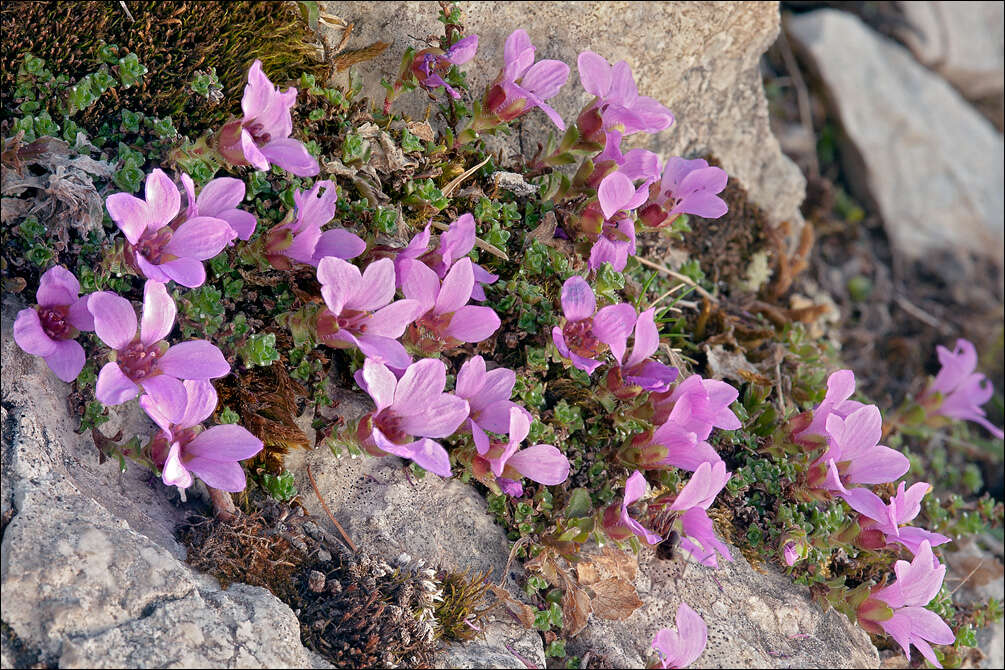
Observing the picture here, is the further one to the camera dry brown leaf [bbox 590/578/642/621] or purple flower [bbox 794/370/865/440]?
purple flower [bbox 794/370/865/440]

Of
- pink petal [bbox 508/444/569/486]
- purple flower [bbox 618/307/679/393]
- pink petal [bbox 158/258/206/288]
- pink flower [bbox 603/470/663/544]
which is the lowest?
pink flower [bbox 603/470/663/544]

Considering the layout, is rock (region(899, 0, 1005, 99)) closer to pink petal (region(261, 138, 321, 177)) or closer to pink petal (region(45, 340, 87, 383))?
pink petal (region(261, 138, 321, 177))

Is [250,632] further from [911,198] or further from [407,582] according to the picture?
[911,198]

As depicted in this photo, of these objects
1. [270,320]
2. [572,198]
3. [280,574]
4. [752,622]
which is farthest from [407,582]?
[572,198]

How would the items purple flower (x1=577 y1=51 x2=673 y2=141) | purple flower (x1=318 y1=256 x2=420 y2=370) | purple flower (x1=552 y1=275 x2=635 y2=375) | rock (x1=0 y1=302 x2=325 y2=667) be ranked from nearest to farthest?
rock (x1=0 y1=302 x2=325 y2=667) → purple flower (x1=318 y1=256 x2=420 y2=370) → purple flower (x1=552 y1=275 x2=635 y2=375) → purple flower (x1=577 y1=51 x2=673 y2=141)

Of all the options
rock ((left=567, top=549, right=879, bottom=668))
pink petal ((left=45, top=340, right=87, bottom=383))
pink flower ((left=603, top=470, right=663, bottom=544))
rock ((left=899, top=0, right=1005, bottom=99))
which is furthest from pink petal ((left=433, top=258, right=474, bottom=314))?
rock ((left=899, top=0, right=1005, bottom=99))

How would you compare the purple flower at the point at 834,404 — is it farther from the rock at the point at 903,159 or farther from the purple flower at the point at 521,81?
the rock at the point at 903,159
